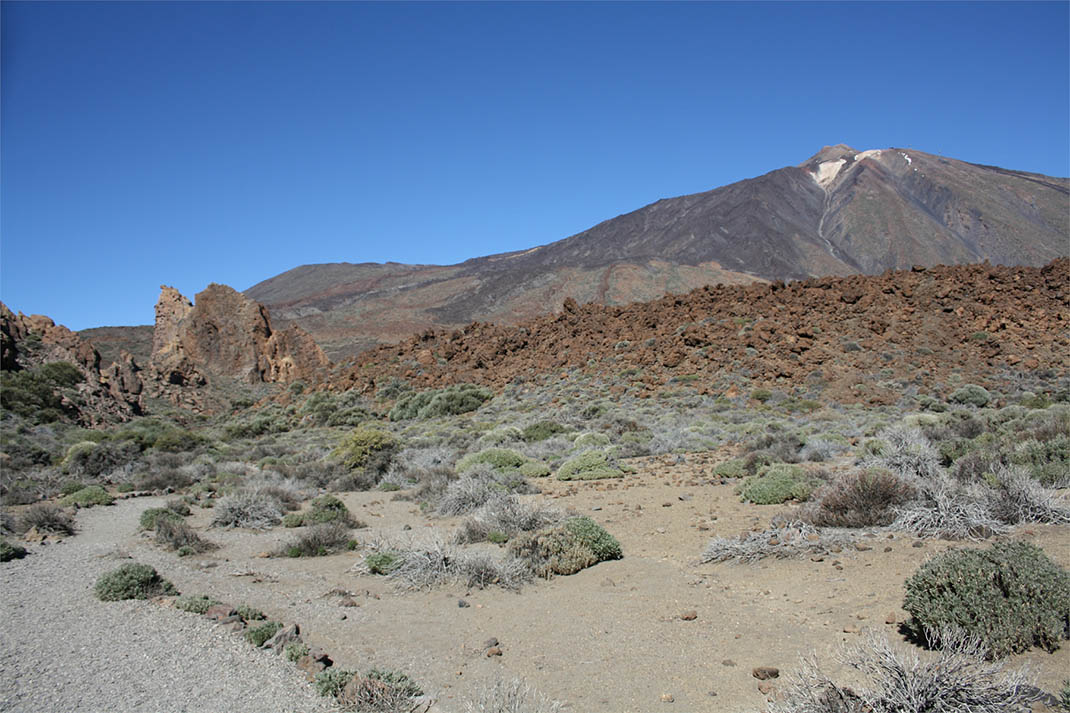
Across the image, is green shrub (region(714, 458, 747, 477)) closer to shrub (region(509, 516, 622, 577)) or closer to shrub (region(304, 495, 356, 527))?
shrub (region(509, 516, 622, 577))

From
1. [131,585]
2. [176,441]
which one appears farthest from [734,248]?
[131,585]

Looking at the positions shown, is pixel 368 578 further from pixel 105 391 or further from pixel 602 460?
→ pixel 105 391

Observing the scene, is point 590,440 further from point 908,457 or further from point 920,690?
point 920,690

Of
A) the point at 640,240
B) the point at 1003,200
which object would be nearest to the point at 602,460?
the point at 640,240

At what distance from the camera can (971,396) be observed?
1653 cm

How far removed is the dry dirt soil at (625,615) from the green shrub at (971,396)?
11.7 metres

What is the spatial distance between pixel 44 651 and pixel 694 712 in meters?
4.39

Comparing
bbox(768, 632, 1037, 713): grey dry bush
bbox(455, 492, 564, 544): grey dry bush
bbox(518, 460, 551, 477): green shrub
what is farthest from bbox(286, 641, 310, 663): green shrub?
bbox(518, 460, 551, 477): green shrub

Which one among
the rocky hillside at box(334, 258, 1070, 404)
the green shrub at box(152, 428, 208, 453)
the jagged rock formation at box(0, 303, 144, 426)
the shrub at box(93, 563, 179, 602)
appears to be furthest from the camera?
the jagged rock formation at box(0, 303, 144, 426)

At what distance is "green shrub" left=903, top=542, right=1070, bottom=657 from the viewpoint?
375 cm

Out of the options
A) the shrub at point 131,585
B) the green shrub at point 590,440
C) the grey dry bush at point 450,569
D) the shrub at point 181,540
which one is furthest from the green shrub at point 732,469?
the shrub at point 131,585

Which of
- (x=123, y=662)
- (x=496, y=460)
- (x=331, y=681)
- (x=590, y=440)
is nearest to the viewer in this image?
(x=331, y=681)

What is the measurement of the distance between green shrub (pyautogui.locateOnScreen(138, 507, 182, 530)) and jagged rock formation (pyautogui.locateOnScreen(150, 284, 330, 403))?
822 inches

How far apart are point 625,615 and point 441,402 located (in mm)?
17474
